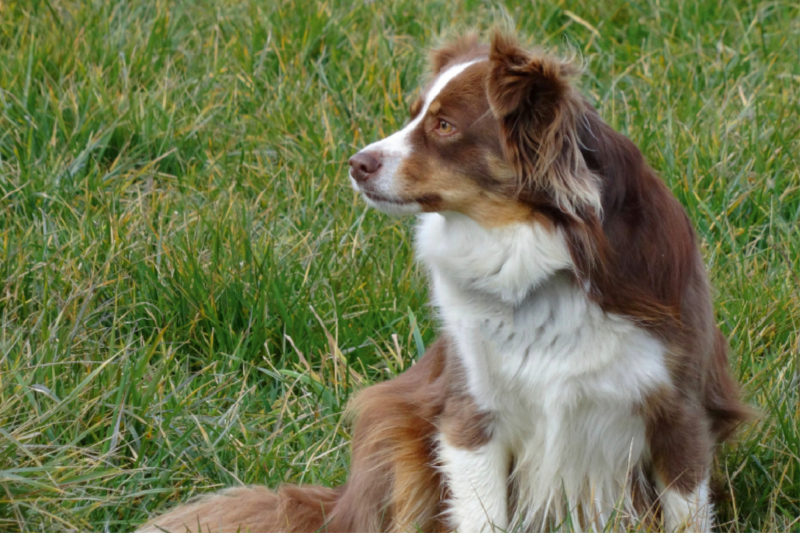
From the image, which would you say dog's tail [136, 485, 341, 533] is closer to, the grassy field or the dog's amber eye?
the grassy field

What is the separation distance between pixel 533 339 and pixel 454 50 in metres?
0.95

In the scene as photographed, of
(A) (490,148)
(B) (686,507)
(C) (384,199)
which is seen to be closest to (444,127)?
(A) (490,148)

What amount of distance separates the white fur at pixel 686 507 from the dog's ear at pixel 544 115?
82 cm

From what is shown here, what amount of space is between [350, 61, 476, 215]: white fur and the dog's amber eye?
79 mm

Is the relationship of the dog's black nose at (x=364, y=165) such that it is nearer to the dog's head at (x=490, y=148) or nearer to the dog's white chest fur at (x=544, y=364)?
the dog's head at (x=490, y=148)

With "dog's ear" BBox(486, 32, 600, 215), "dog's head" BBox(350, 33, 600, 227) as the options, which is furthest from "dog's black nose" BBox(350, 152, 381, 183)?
"dog's ear" BBox(486, 32, 600, 215)

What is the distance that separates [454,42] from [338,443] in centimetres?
138

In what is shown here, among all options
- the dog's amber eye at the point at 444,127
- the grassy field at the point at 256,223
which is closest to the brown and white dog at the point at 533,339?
the dog's amber eye at the point at 444,127

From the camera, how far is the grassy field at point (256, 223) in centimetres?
293

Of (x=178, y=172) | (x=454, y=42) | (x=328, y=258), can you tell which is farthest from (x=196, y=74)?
(x=454, y=42)

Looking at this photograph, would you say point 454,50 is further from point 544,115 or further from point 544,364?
point 544,364

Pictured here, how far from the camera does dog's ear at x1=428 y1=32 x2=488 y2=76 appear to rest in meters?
2.81

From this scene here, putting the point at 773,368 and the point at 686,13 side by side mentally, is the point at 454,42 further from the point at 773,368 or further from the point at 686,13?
the point at 686,13

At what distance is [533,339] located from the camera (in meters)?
2.51
